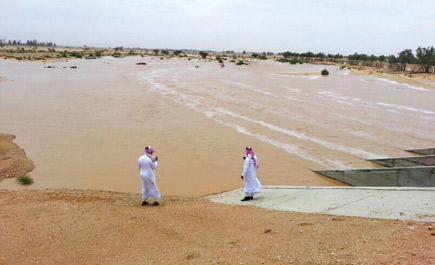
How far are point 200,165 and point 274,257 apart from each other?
8161 millimetres

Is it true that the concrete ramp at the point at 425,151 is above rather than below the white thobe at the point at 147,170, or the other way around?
below

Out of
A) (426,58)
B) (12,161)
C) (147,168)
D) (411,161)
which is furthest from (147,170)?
(426,58)

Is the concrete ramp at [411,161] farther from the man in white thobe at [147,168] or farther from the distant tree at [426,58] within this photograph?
the distant tree at [426,58]

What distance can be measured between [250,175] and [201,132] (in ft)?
30.8

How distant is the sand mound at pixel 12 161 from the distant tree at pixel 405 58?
5853 cm

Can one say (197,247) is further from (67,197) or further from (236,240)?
(67,197)

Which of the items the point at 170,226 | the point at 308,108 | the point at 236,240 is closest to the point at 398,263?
the point at 236,240

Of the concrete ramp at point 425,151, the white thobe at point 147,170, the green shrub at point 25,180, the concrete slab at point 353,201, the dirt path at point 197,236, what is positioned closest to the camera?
the dirt path at point 197,236

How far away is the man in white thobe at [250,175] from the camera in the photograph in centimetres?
882

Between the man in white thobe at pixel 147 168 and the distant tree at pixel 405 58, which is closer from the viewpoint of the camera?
the man in white thobe at pixel 147 168

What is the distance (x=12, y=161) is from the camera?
12992 mm

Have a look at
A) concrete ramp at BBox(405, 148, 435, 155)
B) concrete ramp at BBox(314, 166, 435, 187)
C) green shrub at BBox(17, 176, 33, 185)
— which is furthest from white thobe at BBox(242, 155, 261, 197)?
concrete ramp at BBox(405, 148, 435, 155)

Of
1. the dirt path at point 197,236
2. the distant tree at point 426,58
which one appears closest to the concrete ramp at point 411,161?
the dirt path at point 197,236

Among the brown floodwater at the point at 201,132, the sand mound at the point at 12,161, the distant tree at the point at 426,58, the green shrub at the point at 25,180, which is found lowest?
the green shrub at the point at 25,180
